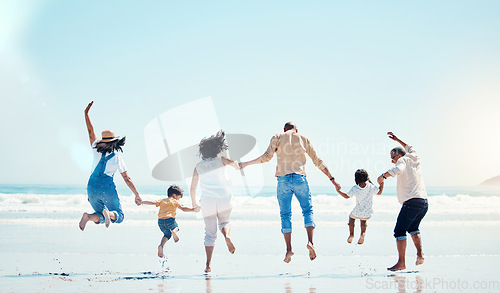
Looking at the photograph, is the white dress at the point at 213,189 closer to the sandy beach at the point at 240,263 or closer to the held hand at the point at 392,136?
the sandy beach at the point at 240,263

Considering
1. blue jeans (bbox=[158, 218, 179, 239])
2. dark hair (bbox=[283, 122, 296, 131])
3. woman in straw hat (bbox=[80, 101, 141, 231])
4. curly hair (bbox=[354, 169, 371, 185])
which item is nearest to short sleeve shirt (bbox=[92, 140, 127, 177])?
woman in straw hat (bbox=[80, 101, 141, 231])

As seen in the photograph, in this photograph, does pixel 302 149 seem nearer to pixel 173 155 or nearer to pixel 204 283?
pixel 204 283

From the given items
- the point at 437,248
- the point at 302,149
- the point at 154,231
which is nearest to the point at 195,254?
the point at 302,149

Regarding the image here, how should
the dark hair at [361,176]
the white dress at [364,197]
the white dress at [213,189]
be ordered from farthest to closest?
1. the white dress at [364,197]
2. the dark hair at [361,176]
3. the white dress at [213,189]

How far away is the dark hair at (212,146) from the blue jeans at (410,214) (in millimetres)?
2951

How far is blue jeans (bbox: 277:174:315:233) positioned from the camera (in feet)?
22.3

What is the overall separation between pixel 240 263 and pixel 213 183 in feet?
6.77

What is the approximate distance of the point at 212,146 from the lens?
6695mm

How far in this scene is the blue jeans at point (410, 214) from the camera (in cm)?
678

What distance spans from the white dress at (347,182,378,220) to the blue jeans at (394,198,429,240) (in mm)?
938

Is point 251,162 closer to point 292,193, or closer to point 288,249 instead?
point 292,193

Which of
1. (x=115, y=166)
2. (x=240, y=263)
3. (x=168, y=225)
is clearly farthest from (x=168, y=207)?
(x=240, y=263)

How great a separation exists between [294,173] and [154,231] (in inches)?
299

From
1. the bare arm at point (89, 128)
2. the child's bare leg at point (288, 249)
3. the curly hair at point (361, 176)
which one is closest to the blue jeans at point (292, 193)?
the child's bare leg at point (288, 249)
